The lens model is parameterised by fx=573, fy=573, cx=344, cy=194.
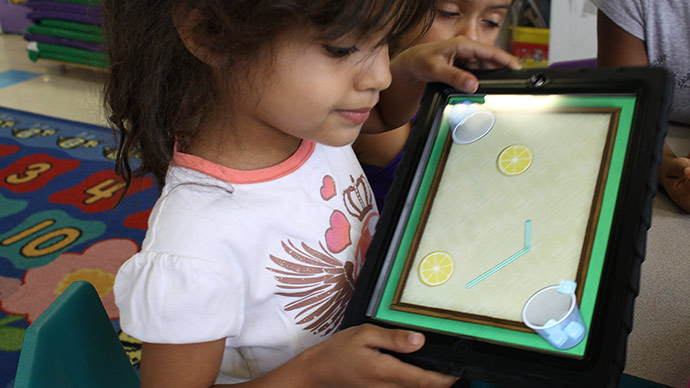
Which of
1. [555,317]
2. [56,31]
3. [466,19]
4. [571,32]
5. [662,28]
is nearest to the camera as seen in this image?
[555,317]

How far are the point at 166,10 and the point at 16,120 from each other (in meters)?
2.31

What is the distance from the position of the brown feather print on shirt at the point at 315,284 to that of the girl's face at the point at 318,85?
0.43 ft

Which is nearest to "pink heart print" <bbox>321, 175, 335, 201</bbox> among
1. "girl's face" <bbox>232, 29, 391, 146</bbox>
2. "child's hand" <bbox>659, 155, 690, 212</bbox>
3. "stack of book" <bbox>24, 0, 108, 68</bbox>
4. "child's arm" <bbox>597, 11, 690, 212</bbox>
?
"girl's face" <bbox>232, 29, 391, 146</bbox>

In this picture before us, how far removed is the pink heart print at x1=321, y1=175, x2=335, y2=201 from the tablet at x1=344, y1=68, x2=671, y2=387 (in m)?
0.13

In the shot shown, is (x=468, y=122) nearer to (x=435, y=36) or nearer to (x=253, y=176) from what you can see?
(x=253, y=176)

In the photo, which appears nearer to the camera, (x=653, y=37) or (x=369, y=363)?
(x=369, y=363)

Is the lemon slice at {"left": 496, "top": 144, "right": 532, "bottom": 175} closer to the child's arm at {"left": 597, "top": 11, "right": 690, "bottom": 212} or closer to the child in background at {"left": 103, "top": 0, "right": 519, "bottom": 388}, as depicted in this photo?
the child in background at {"left": 103, "top": 0, "right": 519, "bottom": 388}

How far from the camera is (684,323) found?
0.53m

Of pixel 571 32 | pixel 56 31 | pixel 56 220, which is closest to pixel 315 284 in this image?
pixel 56 220

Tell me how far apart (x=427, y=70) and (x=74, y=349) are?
48cm

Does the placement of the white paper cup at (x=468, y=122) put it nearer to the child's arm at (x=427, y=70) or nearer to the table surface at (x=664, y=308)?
the child's arm at (x=427, y=70)

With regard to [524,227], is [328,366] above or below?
below

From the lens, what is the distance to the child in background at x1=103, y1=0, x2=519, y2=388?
480mm

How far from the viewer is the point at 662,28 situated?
0.97 metres
